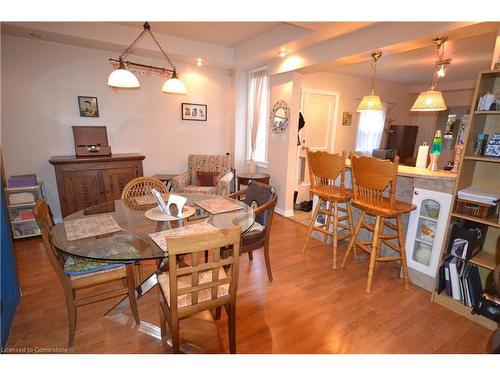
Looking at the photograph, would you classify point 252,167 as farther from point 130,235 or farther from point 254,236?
point 130,235

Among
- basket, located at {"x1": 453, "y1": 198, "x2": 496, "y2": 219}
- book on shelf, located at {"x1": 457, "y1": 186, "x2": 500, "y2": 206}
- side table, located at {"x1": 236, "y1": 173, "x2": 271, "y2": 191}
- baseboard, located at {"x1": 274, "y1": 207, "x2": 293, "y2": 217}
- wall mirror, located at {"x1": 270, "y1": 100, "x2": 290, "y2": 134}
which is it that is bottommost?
baseboard, located at {"x1": 274, "y1": 207, "x2": 293, "y2": 217}

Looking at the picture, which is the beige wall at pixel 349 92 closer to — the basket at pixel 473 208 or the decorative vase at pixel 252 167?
the decorative vase at pixel 252 167

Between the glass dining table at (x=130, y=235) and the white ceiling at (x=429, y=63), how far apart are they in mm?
3224

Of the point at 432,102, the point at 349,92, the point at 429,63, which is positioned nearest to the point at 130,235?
the point at 432,102

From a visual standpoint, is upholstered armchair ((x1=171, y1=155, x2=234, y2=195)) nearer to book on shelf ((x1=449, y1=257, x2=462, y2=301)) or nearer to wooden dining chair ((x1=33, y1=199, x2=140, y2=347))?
wooden dining chair ((x1=33, y1=199, x2=140, y2=347))

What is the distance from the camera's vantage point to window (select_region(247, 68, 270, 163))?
13.9ft

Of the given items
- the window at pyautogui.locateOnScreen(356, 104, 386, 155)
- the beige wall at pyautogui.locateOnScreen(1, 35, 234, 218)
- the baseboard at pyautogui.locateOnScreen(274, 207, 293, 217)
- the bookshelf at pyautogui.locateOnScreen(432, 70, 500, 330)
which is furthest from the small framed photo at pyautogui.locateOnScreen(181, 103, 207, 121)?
the bookshelf at pyautogui.locateOnScreen(432, 70, 500, 330)

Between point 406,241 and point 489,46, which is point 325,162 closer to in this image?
point 406,241

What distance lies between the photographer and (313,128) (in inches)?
190

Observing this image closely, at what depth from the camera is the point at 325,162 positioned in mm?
2498

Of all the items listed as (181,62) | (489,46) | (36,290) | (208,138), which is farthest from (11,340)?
(489,46)

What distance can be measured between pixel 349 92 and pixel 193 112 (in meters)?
3.18

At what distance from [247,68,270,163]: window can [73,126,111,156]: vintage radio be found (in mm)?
2309
